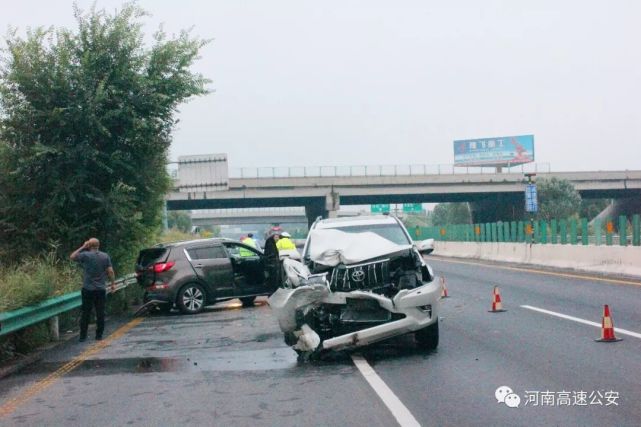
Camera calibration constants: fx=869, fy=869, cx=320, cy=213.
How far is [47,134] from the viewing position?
2086 cm

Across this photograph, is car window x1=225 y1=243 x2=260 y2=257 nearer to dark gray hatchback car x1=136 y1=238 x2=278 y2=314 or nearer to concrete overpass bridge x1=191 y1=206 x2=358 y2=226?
dark gray hatchback car x1=136 y1=238 x2=278 y2=314

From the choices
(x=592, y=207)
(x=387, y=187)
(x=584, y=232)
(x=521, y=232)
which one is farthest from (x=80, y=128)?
(x=592, y=207)

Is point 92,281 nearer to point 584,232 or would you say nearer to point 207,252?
point 207,252

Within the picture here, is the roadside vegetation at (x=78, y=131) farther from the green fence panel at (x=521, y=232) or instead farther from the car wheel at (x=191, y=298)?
the green fence panel at (x=521, y=232)

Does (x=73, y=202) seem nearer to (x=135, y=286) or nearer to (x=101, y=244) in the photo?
(x=101, y=244)

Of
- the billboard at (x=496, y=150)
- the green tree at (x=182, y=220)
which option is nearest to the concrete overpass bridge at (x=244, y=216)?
the green tree at (x=182, y=220)

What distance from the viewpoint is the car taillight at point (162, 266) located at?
19375 mm

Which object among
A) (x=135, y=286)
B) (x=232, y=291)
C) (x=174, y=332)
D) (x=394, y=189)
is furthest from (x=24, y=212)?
(x=394, y=189)

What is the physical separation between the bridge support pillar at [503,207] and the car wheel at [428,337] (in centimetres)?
6036

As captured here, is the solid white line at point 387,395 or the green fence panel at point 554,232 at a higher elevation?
the green fence panel at point 554,232

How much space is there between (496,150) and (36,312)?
7907 centimetres

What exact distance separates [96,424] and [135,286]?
15.6m

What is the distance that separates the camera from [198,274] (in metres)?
19.6

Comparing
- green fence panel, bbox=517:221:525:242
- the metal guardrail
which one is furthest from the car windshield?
green fence panel, bbox=517:221:525:242
